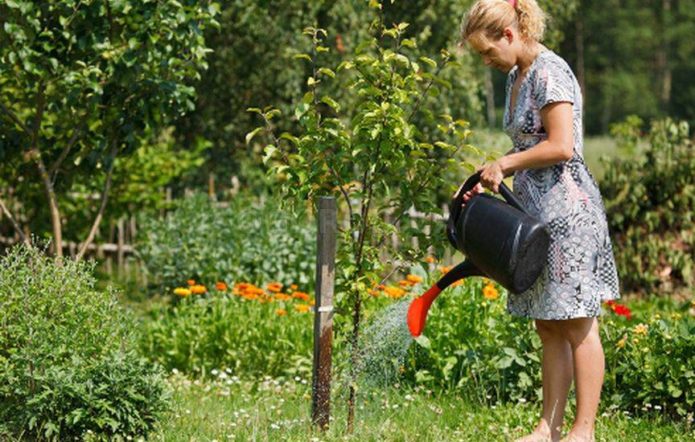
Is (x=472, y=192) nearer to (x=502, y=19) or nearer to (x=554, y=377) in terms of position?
(x=502, y=19)

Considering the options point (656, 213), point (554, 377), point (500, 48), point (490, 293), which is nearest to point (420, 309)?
point (554, 377)

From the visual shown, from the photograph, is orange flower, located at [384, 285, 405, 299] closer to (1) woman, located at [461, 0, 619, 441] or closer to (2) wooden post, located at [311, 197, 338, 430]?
(2) wooden post, located at [311, 197, 338, 430]

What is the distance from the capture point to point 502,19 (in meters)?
3.37

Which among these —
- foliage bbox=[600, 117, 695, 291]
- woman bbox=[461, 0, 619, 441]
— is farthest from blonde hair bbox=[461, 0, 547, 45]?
foliage bbox=[600, 117, 695, 291]

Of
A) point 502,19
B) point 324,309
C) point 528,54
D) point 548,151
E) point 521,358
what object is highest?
point 502,19

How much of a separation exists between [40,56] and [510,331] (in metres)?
2.71

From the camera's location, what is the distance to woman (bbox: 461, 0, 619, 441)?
3.30 metres

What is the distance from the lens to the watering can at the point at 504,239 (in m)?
3.22

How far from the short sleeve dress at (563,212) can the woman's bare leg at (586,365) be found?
2.8 inches

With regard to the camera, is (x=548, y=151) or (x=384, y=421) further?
(x=384, y=421)

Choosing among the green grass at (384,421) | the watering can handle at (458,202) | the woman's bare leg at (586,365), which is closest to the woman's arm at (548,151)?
the watering can handle at (458,202)

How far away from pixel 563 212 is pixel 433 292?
1.62 feet

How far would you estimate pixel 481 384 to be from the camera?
4461 millimetres

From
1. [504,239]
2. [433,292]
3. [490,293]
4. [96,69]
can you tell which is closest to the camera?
[504,239]
